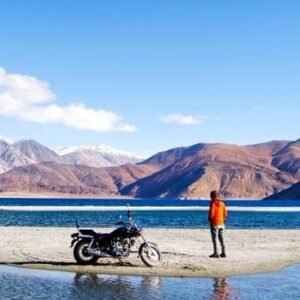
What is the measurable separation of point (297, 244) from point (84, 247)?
1628 cm

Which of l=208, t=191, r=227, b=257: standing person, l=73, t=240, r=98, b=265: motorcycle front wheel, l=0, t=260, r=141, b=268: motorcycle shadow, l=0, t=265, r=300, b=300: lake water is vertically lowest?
l=0, t=265, r=300, b=300: lake water

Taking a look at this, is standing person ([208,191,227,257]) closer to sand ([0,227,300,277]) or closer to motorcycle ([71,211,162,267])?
sand ([0,227,300,277])

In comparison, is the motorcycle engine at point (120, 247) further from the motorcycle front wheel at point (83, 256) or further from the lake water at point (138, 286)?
the lake water at point (138, 286)

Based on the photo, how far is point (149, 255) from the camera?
21.2 metres

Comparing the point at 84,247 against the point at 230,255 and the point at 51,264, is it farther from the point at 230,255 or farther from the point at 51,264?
the point at 230,255

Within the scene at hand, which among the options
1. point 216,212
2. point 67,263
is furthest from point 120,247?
point 216,212

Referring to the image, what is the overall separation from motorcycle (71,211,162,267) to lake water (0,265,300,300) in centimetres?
160

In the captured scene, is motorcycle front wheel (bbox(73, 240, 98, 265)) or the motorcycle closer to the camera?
the motorcycle

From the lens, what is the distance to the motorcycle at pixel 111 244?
20.6 metres

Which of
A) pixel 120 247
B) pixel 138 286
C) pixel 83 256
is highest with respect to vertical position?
pixel 120 247

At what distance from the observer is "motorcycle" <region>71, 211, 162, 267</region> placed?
20.6 m

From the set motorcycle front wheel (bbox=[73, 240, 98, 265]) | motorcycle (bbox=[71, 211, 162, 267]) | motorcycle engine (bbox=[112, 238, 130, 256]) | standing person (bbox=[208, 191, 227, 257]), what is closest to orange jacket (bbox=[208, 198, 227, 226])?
standing person (bbox=[208, 191, 227, 257])

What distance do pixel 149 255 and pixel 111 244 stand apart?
1399 millimetres

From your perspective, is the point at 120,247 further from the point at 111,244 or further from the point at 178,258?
the point at 178,258
